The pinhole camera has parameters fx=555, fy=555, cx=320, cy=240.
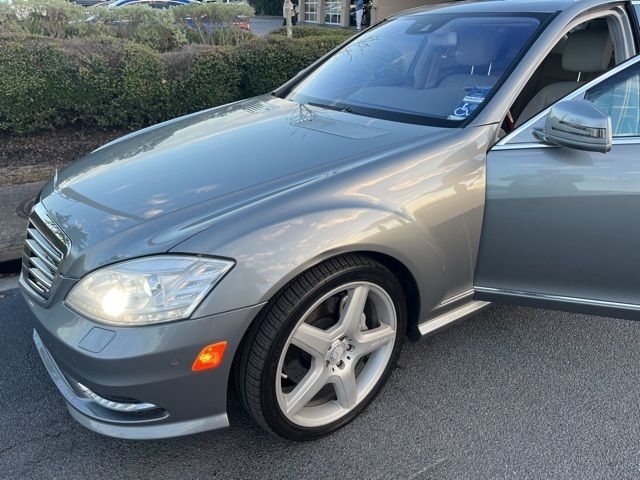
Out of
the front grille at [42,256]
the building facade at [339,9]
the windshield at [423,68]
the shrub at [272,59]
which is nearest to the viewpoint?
the front grille at [42,256]

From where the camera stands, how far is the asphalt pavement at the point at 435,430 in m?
2.18

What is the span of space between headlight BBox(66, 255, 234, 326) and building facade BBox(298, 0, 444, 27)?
64.7 feet

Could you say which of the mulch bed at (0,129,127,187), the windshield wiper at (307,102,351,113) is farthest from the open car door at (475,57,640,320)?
the mulch bed at (0,129,127,187)

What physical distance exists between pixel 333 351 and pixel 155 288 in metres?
0.78

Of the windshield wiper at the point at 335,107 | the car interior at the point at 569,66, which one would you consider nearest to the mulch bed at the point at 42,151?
the windshield wiper at the point at 335,107

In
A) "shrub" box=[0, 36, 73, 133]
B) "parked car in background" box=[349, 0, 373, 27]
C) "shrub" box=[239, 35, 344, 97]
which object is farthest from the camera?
"parked car in background" box=[349, 0, 373, 27]

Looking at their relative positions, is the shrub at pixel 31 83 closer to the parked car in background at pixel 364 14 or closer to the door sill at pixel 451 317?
the door sill at pixel 451 317

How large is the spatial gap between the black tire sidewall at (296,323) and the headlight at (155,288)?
1.08ft

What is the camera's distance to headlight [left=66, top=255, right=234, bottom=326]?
1829mm

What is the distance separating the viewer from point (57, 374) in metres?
2.21

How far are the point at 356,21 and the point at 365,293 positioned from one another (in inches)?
885

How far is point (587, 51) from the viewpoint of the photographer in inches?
118

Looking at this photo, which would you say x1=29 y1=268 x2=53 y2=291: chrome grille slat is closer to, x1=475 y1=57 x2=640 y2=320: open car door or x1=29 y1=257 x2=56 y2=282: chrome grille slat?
x1=29 y1=257 x2=56 y2=282: chrome grille slat

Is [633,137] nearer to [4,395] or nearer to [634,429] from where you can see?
[634,429]
